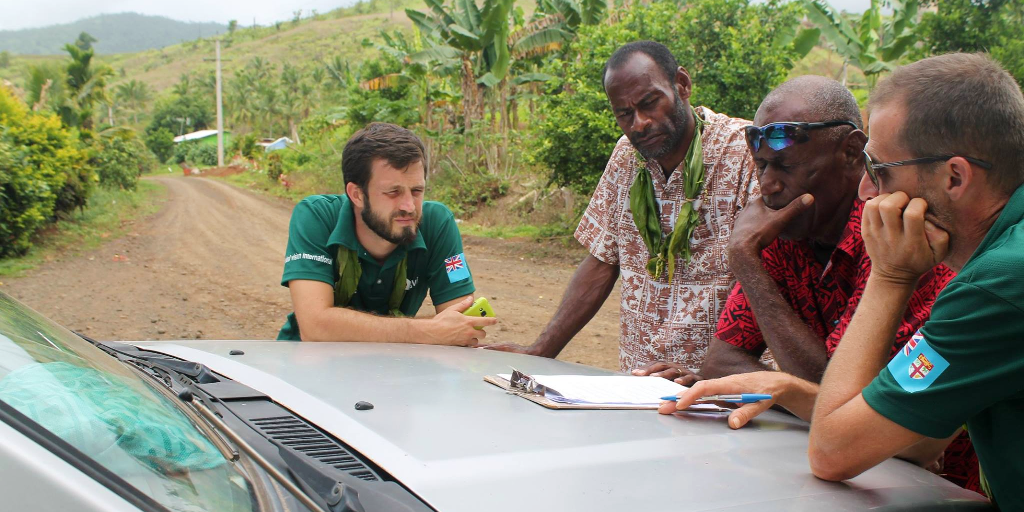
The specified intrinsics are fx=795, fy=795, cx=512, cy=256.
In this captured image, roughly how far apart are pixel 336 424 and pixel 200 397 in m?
0.32

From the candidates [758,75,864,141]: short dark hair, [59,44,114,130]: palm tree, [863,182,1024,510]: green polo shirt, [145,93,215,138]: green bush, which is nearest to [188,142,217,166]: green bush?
[145,93,215,138]: green bush

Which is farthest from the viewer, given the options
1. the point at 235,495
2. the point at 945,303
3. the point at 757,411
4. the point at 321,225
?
the point at 321,225

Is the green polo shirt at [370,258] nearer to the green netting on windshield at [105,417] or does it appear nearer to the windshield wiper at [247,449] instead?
the windshield wiper at [247,449]

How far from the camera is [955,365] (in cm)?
148

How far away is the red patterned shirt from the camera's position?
2.32 meters

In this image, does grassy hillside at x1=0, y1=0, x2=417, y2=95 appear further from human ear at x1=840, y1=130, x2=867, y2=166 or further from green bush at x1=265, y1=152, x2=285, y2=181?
human ear at x1=840, y1=130, x2=867, y2=166

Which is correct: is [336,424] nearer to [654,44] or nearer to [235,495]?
[235,495]

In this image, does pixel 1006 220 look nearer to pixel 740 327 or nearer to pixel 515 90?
pixel 740 327

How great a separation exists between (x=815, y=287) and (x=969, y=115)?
986mm

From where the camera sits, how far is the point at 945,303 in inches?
59.4

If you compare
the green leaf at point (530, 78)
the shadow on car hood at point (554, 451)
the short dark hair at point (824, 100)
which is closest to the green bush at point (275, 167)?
the green leaf at point (530, 78)

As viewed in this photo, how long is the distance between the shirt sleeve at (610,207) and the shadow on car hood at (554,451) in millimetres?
1511

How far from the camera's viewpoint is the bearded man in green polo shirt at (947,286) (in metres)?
1.46

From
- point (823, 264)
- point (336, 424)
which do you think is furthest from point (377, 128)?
point (336, 424)
